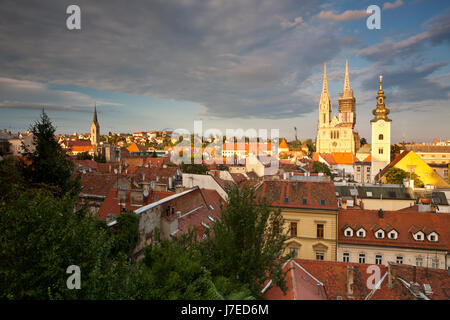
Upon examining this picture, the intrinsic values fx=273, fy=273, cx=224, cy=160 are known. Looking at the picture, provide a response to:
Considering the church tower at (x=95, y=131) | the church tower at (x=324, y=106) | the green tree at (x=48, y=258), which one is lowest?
the green tree at (x=48, y=258)

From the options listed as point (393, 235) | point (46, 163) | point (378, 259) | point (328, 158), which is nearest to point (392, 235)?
point (393, 235)

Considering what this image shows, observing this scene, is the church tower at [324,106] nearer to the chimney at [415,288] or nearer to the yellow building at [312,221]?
the yellow building at [312,221]

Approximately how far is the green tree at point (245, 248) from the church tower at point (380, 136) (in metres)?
67.4

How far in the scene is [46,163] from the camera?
16.4 metres

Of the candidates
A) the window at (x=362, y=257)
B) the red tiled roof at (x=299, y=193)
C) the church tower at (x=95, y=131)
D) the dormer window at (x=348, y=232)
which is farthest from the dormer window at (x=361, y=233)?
the church tower at (x=95, y=131)

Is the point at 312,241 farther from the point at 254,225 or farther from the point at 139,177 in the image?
the point at 139,177

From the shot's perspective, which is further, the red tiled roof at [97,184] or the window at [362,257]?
the red tiled roof at [97,184]

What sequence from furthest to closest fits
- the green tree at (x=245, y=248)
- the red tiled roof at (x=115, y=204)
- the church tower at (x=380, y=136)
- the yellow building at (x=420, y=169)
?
the church tower at (x=380, y=136), the yellow building at (x=420, y=169), the red tiled roof at (x=115, y=204), the green tree at (x=245, y=248)

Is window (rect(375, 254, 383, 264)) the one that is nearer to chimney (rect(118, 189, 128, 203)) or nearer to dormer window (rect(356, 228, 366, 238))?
dormer window (rect(356, 228, 366, 238))

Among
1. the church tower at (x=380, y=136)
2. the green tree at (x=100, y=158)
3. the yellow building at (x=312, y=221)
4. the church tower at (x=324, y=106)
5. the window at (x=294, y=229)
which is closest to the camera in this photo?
the yellow building at (x=312, y=221)

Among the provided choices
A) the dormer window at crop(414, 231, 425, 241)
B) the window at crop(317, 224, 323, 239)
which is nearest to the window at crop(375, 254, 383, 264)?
the dormer window at crop(414, 231, 425, 241)

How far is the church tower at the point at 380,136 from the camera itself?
69.2m

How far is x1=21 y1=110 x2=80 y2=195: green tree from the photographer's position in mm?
16484

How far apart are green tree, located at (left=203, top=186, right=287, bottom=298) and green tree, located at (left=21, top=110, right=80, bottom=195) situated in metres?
10.4
